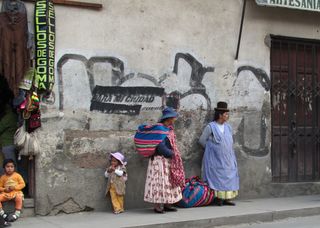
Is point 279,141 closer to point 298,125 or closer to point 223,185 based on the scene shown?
point 298,125

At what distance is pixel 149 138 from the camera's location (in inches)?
299

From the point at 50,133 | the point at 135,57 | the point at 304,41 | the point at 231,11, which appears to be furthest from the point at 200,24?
the point at 50,133

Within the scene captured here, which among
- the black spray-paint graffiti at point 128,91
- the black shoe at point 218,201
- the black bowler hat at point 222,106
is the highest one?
the black spray-paint graffiti at point 128,91

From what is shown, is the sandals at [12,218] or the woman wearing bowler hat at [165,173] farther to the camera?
the woman wearing bowler hat at [165,173]

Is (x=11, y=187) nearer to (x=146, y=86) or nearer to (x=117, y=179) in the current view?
(x=117, y=179)

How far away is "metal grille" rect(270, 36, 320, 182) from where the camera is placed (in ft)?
31.2

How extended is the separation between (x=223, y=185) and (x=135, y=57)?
2472 mm

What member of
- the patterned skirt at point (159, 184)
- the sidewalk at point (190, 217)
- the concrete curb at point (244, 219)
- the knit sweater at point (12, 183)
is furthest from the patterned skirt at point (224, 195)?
the knit sweater at point (12, 183)

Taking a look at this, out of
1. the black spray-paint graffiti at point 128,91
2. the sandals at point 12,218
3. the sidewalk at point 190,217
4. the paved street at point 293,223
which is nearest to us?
the sandals at point 12,218

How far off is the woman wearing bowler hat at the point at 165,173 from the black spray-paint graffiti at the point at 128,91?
1.90 ft

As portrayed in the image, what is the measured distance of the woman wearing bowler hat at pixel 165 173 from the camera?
7582mm

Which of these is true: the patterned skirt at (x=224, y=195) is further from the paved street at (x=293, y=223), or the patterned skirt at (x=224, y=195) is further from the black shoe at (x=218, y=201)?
the paved street at (x=293, y=223)

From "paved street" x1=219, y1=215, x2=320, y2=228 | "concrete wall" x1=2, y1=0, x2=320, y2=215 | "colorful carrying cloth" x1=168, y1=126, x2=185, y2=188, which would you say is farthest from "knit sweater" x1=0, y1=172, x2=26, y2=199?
"paved street" x1=219, y1=215, x2=320, y2=228

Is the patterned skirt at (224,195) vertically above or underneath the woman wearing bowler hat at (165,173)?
underneath
